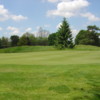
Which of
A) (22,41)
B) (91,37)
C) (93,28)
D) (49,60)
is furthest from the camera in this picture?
(22,41)

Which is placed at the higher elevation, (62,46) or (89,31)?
(89,31)

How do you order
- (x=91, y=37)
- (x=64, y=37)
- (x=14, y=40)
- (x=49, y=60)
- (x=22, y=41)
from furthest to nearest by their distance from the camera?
(x=14, y=40), (x=22, y=41), (x=91, y=37), (x=64, y=37), (x=49, y=60)

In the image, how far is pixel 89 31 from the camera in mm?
76875

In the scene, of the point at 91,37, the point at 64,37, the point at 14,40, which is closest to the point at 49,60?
the point at 64,37

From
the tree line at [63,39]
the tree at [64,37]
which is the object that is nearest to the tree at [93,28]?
the tree line at [63,39]

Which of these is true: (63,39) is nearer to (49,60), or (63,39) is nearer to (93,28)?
(93,28)

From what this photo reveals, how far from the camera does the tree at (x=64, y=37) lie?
5265cm

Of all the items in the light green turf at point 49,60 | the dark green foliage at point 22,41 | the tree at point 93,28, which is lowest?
the light green turf at point 49,60

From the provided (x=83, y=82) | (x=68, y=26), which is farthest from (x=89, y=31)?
(x=83, y=82)

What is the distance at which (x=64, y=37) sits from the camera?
5347 centimetres

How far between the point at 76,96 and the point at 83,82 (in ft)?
4.57

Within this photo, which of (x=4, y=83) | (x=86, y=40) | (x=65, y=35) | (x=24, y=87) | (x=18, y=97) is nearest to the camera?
(x=18, y=97)

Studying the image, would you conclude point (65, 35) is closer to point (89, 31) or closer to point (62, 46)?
point (62, 46)

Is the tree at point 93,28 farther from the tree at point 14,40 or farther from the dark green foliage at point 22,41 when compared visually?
the tree at point 14,40
